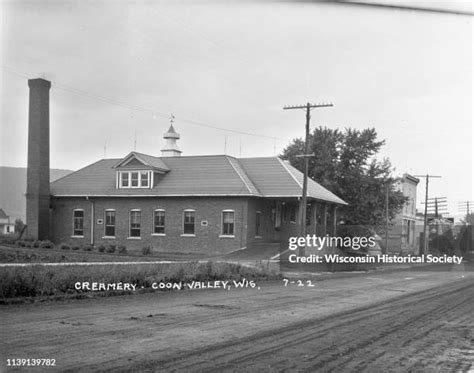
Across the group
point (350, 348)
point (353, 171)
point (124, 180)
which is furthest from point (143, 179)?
point (350, 348)

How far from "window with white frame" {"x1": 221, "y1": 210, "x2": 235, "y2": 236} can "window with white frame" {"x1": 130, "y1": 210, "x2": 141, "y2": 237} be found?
6.48 m

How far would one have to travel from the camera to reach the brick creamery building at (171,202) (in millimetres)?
38000

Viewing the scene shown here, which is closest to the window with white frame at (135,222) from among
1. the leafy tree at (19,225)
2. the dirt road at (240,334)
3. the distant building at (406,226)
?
the leafy tree at (19,225)

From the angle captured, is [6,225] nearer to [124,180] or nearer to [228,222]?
[124,180]

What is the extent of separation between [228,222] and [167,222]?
177 inches

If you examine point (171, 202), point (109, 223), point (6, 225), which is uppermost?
point (171, 202)

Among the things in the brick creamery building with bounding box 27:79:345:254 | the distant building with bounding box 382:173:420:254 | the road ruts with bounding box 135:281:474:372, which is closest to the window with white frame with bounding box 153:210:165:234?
the brick creamery building with bounding box 27:79:345:254

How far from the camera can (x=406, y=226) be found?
7650 centimetres

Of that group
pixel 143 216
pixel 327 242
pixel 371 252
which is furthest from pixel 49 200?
pixel 371 252

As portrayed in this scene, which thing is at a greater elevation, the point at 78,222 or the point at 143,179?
the point at 143,179

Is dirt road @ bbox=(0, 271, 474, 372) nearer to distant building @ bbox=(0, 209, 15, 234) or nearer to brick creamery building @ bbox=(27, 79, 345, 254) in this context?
brick creamery building @ bbox=(27, 79, 345, 254)

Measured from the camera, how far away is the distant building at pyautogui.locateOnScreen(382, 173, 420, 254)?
221 feet

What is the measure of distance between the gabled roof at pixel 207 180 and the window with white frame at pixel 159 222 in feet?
4.31

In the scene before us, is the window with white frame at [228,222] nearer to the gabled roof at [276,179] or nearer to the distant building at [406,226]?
the gabled roof at [276,179]
